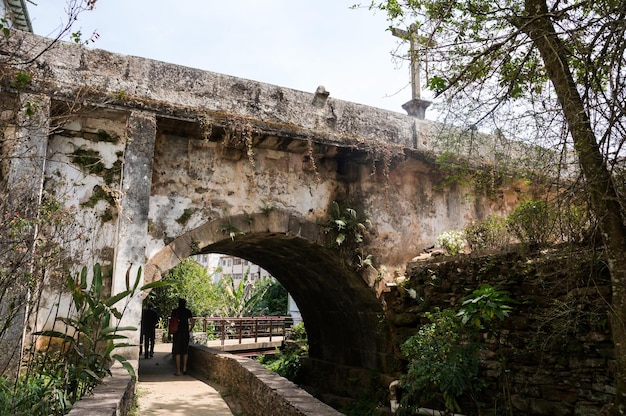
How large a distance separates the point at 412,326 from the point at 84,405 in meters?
4.49

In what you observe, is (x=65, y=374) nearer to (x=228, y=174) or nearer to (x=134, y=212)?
(x=134, y=212)

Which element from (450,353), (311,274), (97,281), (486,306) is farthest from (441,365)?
(311,274)

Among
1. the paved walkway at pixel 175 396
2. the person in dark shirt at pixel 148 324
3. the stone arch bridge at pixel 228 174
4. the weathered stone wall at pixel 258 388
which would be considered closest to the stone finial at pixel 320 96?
the stone arch bridge at pixel 228 174

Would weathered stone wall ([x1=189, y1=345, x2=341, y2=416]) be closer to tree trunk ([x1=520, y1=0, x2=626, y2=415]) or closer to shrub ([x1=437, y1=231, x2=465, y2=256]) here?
tree trunk ([x1=520, y1=0, x2=626, y2=415])

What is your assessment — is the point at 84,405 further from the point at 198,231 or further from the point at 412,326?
the point at 412,326

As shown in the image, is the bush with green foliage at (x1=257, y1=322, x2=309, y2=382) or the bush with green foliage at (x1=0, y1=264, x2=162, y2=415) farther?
the bush with green foliage at (x1=257, y1=322, x2=309, y2=382)

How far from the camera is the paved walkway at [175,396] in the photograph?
→ 6395mm

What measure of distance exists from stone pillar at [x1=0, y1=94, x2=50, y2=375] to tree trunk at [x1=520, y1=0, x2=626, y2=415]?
418cm

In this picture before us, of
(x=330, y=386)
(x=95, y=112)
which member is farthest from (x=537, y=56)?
(x=330, y=386)

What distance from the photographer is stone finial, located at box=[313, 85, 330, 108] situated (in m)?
7.87

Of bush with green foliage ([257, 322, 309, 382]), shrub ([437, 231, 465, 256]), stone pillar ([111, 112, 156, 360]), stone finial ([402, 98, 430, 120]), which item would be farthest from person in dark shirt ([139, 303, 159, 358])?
stone finial ([402, 98, 430, 120])

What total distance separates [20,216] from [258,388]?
308 cm

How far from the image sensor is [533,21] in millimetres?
3977

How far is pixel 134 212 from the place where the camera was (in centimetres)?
632
